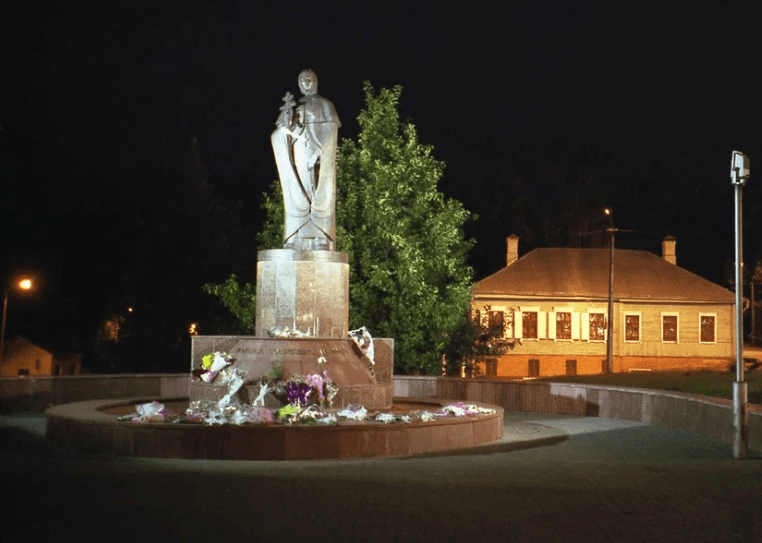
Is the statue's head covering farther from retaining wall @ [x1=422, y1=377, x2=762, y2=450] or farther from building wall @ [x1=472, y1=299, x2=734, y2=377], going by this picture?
building wall @ [x1=472, y1=299, x2=734, y2=377]

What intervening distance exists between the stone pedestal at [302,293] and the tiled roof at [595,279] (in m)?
31.1

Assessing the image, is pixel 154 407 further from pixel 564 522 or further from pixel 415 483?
pixel 564 522

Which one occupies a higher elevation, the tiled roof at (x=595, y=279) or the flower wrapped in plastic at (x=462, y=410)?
the tiled roof at (x=595, y=279)

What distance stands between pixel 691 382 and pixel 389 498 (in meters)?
20.1

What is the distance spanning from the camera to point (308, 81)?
2005 centimetres

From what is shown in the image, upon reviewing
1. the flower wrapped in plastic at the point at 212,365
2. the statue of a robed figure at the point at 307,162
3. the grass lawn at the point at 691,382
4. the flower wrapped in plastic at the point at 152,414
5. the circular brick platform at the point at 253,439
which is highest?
the statue of a robed figure at the point at 307,162

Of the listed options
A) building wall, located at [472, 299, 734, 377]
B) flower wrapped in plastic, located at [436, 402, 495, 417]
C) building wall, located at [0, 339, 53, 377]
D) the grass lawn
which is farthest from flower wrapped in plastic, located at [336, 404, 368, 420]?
building wall, located at [472, 299, 734, 377]

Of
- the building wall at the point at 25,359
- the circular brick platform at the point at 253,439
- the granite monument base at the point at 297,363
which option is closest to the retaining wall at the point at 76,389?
the granite monument base at the point at 297,363

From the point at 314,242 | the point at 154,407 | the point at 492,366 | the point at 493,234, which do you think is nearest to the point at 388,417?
the point at 154,407

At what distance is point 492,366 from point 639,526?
42.7m

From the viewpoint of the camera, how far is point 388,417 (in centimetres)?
1498

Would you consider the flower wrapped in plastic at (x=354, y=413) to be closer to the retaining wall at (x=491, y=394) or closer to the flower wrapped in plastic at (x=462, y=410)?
the flower wrapped in plastic at (x=462, y=410)

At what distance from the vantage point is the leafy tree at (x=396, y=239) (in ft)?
105

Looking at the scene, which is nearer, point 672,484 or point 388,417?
point 672,484
